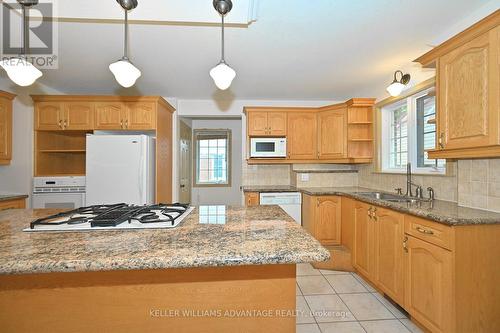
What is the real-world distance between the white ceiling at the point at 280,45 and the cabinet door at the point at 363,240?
1516mm

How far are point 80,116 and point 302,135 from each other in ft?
10.0

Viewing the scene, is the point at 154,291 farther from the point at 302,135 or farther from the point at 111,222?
the point at 302,135

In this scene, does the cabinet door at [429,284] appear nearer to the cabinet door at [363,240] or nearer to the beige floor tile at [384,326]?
the beige floor tile at [384,326]

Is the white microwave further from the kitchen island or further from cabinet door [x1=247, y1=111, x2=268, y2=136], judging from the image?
the kitchen island

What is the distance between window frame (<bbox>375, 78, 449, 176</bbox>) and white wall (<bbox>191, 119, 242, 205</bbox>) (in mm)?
2838

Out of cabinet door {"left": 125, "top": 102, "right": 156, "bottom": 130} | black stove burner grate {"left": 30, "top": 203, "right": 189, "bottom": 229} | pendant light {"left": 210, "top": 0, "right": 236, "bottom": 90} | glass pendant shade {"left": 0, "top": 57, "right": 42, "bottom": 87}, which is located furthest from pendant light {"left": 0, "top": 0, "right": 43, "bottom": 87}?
cabinet door {"left": 125, "top": 102, "right": 156, "bottom": 130}

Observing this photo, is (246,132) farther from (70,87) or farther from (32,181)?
(32,181)

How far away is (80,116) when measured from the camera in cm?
314

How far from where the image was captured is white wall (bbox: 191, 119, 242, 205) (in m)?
5.24

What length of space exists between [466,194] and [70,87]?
4.45 m

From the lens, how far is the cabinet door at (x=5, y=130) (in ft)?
9.21

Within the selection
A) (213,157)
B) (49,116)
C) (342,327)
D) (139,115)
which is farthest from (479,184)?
(49,116)

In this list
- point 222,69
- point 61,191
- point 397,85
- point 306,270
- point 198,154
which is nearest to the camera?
point 222,69

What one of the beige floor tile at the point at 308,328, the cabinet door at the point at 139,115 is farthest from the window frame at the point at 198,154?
the beige floor tile at the point at 308,328
